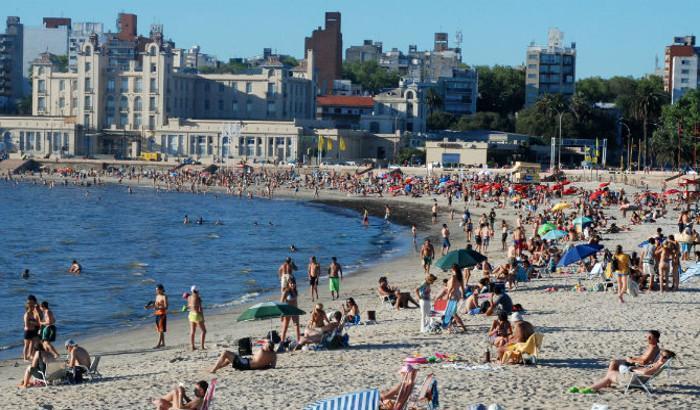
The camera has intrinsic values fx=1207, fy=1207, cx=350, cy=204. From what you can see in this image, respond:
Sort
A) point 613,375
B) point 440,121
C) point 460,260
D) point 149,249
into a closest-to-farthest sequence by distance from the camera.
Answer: point 613,375 → point 460,260 → point 149,249 → point 440,121

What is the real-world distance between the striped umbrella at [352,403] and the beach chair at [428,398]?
1916 mm

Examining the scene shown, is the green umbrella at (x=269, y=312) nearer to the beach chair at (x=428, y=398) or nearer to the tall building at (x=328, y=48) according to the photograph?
the beach chair at (x=428, y=398)

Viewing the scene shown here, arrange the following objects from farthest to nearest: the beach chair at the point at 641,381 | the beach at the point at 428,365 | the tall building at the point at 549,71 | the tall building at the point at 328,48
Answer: the tall building at the point at 328,48 < the tall building at the point at 549,71 < the beach at the point at 428,365 < the beach chair at the point at 641,381

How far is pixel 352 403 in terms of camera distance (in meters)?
13.6

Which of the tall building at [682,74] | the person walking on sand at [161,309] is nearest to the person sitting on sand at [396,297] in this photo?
the person walking on sand at [161,309]

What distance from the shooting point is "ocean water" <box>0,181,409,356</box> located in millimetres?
32531

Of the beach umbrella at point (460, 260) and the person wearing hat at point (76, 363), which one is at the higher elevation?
the beach umbrella at point (460, 260)

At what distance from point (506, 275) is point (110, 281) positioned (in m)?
14.4

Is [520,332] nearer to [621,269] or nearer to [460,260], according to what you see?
[621,269]

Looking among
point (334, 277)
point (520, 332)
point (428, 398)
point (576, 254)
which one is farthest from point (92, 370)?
point (576, 254)

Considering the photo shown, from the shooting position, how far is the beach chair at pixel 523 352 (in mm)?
18531

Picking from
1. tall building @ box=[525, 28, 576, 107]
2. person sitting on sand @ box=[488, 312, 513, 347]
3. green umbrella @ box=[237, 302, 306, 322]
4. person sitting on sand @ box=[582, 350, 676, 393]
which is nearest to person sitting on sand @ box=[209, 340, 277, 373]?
green umbrella @ box=[237, 302, 306, 322]

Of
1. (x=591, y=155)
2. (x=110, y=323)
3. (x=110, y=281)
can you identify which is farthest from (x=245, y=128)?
(x=110, y=323)

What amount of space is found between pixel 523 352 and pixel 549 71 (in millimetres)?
127480
